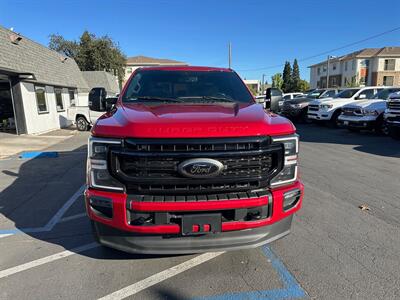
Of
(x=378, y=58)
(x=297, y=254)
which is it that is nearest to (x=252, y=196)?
(x=297, y=254)

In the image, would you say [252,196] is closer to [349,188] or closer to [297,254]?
[297,254]

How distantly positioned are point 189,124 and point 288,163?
964mm

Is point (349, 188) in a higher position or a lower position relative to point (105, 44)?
lower

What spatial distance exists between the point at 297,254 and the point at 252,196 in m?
1.14

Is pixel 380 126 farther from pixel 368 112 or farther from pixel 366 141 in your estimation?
pixel 366 141

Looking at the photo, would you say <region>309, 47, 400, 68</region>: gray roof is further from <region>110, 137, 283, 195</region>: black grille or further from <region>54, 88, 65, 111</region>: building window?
<region>110, 137, 283, 195</region>: black grille

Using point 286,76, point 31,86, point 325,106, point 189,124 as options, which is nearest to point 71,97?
point 31,86

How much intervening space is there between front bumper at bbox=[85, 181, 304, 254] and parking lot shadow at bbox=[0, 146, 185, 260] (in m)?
0.69

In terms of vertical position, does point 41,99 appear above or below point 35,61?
below

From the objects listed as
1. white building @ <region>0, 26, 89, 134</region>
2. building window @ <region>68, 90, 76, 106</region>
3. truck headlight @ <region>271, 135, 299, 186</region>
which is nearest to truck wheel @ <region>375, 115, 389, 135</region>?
truck headlight @ <region>271, 135, 299, 186</region>

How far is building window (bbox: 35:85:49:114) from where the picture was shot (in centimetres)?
1595

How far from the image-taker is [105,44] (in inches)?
1854

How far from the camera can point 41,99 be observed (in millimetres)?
16453

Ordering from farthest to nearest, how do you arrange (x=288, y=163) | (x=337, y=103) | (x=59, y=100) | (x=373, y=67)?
(x=373, y=67), (x=59, y=100), (x=337, y=103), (x=288, y=163)
